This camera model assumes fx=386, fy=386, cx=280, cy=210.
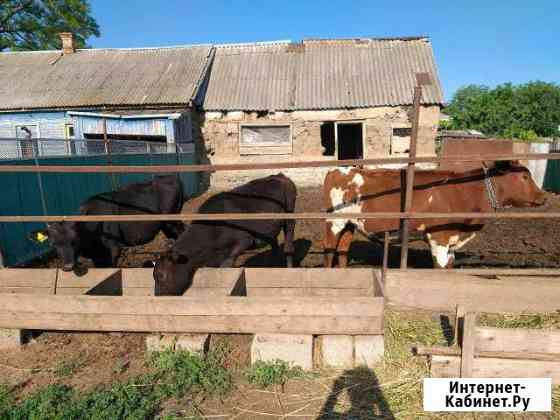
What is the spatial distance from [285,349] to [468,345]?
1381mm

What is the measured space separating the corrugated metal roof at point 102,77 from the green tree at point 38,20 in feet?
35.7

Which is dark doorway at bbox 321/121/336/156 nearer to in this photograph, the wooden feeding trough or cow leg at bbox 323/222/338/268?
cow leg at bbox 323/222/338/268

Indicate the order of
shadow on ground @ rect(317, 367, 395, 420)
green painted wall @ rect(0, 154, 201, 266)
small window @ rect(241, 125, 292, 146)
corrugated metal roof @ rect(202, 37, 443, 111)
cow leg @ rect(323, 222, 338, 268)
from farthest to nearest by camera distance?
small window @ rect(241, 125, 292, 146), corrugated metal roof @ rect(202, 37, 443, 111), green painted wall @ rect(0, 154, 201, 266), cow leg @ rect(323, 222, 338, 268), shadow on ground @ rect(317, 367, 395, 420)

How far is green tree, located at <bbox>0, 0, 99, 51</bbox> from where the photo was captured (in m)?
27.4

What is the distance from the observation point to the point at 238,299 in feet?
10.6

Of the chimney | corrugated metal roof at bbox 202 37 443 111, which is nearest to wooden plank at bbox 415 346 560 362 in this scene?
corrugated metal roof at bbox 202 37 443 111

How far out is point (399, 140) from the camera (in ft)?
49.0

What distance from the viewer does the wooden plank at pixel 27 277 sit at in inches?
173

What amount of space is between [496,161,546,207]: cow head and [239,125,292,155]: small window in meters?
11.0

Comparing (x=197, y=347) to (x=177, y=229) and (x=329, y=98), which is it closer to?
(x=177, y=229)

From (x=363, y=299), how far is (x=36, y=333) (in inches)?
126

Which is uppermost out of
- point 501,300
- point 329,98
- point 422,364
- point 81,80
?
point 81,80

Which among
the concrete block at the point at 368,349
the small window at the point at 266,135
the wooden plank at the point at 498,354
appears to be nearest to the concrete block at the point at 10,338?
the concrete block at the point at 368,349

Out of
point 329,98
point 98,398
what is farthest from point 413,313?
point 329,98
